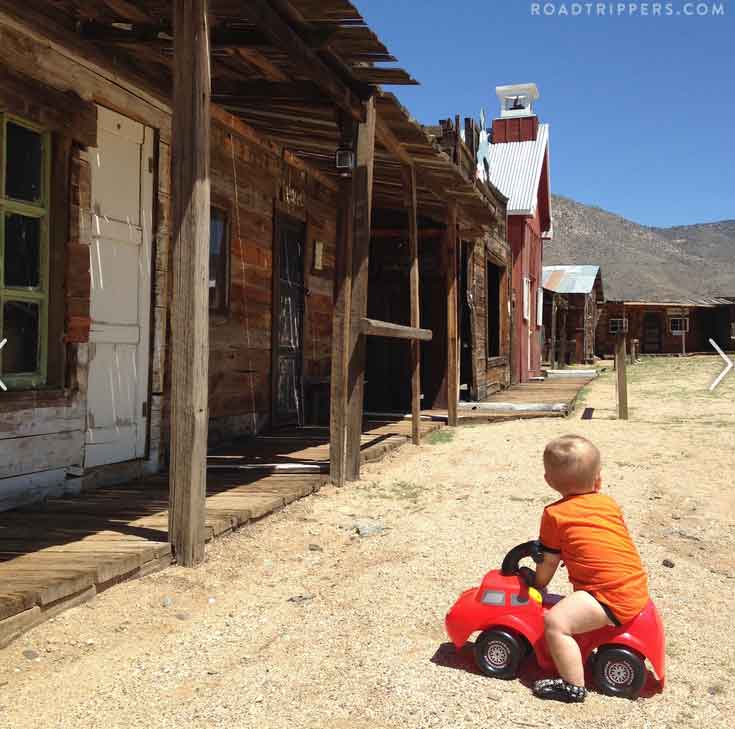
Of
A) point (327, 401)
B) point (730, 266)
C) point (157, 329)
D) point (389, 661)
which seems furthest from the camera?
point (730, 266)

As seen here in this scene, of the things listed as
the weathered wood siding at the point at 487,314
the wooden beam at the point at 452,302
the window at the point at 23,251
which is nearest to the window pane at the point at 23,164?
the window at the point at 23,251

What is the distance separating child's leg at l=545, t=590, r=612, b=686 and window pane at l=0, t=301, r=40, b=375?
12.7ft

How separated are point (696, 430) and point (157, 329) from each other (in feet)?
22.7

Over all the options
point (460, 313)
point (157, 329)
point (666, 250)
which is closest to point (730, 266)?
point (666, 250)

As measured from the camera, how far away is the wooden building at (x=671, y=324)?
4084cm

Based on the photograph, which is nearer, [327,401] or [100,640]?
[100,640]

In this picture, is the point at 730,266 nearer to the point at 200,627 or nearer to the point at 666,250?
the point at 666,250

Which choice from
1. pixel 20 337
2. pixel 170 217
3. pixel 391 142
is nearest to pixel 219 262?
pixel 170 217

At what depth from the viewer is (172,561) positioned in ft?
14.4

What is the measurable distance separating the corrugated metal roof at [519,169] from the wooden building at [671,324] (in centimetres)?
2055

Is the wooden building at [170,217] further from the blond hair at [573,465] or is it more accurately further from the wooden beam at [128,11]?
the blond hair at [573,465]

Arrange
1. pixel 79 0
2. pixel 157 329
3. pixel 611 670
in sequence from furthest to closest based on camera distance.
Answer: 1. pixel 157 329
2. pixel 79 0
3. pixel 611 670

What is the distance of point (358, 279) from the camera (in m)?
7.03

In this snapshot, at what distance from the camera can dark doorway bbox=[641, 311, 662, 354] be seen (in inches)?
1655
